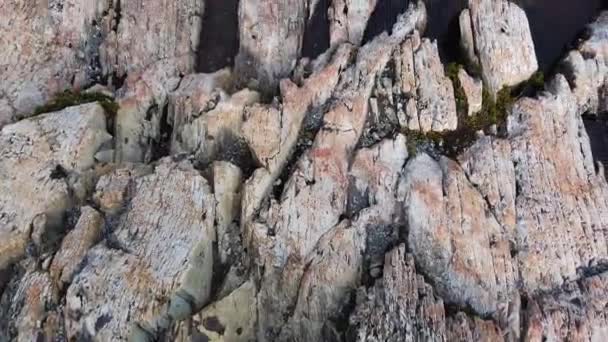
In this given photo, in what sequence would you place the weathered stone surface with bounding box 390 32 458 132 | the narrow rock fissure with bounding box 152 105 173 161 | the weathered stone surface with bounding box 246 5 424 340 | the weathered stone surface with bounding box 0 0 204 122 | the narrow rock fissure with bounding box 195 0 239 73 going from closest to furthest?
the weathered stone surface with bounding box 246 5 424 340, the weathered stone surface with bounding box 390 32 458 132, the narrow rock fissure with bounding box 152 105 173 161, the weathered stone surface with bounding box 0 0 204 122, the narrow rock fissure with bounding box 195 0 239 73

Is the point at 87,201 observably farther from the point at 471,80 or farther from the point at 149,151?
the point at 471,80

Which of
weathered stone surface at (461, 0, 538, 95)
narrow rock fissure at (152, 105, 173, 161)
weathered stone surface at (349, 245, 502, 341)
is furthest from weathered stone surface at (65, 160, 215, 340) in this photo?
weathered stone surface at (461, 0, 538, 95)

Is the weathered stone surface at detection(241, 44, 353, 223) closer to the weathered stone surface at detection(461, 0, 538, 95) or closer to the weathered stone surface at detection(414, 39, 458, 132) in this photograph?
the weathered stone surface at detection(414, 39, 458, 132)

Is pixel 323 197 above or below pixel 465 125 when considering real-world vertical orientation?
below

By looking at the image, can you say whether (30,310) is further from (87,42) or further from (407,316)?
(87,42)

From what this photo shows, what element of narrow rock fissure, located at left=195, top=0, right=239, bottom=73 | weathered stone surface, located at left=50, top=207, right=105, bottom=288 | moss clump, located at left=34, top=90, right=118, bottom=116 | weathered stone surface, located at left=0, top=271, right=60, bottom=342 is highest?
narrow rock fissure, located at left=195, top=0, right=239, bottom=73

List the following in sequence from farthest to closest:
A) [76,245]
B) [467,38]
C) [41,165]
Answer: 1. [467,38]
2. [41,165]
3. [76,245]

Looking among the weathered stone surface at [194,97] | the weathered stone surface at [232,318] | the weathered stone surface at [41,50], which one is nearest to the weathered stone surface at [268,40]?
the weathered stone surface at [194,97]

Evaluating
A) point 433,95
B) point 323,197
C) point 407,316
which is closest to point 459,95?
point 433,95
